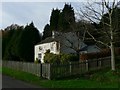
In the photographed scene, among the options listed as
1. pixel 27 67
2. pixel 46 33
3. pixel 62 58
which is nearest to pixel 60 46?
pixel 62 58

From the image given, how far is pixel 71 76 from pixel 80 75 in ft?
2.65

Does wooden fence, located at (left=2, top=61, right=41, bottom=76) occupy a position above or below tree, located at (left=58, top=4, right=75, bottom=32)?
A: below

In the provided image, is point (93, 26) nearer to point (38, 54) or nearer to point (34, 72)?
point (34, 72)

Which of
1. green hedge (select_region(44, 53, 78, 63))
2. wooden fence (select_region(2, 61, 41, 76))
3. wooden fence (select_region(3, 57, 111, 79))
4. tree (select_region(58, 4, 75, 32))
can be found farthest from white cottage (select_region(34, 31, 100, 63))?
wooden fence (select_region(3, 57, 111, 79))

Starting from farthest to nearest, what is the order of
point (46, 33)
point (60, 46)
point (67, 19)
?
point (46, 33)
point (60, 46)
point (67, 19)

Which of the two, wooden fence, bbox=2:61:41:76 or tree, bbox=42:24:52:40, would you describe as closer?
wooden fence, bbox=2:61:41:76

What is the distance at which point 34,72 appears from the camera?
29797mm

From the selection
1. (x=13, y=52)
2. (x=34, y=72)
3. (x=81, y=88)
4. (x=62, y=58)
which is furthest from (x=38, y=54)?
(x=81, y=88)

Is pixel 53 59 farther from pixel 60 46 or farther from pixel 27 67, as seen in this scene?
pixel 60 46

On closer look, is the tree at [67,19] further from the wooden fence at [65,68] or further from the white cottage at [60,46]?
the wooden fence at [65,68]

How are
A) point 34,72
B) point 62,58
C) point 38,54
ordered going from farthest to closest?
point 38,54, point 62,58, point 34,72

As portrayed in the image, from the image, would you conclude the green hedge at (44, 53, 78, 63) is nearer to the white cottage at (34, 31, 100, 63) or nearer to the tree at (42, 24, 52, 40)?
the white cottage at (34, 31, 100, 63)

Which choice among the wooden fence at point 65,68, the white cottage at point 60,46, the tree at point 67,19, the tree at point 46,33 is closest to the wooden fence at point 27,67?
the wooden fence at point 65,68

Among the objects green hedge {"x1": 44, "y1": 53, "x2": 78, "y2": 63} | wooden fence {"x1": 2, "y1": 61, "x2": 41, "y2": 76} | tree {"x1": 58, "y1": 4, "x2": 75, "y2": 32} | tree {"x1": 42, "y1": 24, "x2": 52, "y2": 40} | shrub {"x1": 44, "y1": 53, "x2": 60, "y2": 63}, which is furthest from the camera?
tree {"x1": 42, "y1": 24, "x2": 52, "y2": 40}
